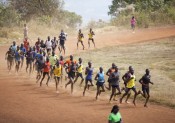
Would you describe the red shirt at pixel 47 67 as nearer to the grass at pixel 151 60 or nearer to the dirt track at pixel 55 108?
the dirt track at pixel 55 108

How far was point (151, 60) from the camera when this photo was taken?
27.2 metres

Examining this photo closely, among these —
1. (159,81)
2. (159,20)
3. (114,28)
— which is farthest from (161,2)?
(159,81)

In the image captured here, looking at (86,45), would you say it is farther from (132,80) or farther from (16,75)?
(132,80)

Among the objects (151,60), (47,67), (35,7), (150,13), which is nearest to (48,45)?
(47,67)

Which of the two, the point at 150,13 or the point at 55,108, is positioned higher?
the point at 150,13

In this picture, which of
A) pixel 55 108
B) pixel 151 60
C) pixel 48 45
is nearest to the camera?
pixel 55 108

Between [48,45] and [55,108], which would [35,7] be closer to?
[48,45]

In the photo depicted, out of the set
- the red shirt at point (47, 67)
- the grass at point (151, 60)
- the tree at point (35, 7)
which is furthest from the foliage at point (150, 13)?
the red shirt at point (47, 67)

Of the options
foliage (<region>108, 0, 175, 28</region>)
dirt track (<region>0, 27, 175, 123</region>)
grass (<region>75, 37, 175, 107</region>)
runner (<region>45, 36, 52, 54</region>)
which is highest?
foliage (<region>108, 0, 175, 28</region>)

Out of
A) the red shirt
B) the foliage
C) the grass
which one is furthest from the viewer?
the foliage

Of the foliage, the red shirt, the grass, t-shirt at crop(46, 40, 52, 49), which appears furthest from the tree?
Result: the red shirt

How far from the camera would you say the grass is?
784 inches

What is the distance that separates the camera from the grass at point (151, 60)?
19.9 metres

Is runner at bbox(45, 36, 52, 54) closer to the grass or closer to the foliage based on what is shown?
the grass
